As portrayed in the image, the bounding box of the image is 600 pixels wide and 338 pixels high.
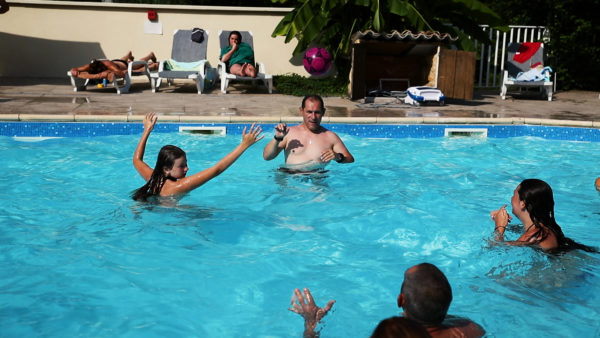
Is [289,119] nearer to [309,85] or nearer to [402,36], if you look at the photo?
[402,36]

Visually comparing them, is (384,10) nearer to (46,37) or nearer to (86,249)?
(46,37)

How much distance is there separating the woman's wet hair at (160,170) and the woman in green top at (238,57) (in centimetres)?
762

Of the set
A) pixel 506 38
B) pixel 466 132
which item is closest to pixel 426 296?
pixel 466 132

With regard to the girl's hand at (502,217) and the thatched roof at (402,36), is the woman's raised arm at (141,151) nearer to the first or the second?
the girl's hand at (502,217)

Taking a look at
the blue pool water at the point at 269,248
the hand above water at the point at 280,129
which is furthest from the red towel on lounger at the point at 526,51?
the hand above water at the point at 280,129

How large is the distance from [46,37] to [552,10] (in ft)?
41.0

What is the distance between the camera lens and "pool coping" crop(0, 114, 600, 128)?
8461 millimetres

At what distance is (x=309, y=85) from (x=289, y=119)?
15.2ft

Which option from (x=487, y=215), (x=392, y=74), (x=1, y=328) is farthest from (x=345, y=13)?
(x=1, y=328)

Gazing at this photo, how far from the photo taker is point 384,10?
12898 millimetres

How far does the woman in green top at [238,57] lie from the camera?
1238cm

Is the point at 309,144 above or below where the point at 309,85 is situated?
below

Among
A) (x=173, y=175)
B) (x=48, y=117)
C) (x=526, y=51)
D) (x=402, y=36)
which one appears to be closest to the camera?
(x=173, y=175)

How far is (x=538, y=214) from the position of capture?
12.9 ft
